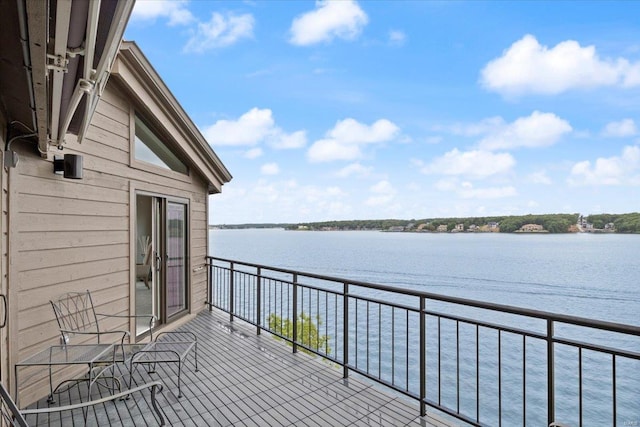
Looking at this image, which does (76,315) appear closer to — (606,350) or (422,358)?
(422,358)

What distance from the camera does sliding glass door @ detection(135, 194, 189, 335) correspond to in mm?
4917

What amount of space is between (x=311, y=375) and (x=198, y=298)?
10.6 ft

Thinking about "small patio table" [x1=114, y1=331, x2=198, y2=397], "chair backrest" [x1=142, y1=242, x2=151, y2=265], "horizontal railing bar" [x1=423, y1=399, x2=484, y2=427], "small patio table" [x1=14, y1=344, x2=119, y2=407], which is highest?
"chair backrest" [x1=142, y1=242, x2=151, y2=265]

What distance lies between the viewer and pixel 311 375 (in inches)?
135

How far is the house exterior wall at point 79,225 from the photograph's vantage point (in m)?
2.85

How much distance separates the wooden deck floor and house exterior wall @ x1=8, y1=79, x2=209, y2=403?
0.83 metres

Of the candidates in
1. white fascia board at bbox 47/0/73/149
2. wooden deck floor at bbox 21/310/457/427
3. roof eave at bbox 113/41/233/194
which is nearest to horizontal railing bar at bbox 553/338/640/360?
wooden deck floor at bbox 21/310/457/427

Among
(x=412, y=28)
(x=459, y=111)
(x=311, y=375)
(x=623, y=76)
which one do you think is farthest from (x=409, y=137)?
(x=311, y=375)

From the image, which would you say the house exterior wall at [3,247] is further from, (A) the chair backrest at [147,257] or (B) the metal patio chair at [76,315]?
(A) the chair backrest at [147,257]

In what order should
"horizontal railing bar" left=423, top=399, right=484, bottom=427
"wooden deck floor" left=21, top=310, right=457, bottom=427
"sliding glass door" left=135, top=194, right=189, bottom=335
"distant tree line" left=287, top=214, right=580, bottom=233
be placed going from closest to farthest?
→ 1. "horizontal railing bar" left=423, top=399, right=484, bottom=427
2. "wooden deck floor" left=21, top=310, right=457, bottom=427
3. "sliding glass door" left=135, top=194, right=189, bottom=335
4. "distant tree line" left=287, top=214, right=580, bottom=233

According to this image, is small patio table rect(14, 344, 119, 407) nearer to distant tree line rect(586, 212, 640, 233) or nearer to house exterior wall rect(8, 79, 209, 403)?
house exterior wall rect(8, 79, 209, 403)

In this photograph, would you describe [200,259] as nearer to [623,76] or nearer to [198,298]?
[198,298]

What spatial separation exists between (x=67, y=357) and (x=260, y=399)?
1.51m

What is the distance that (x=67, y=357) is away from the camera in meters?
2.71
